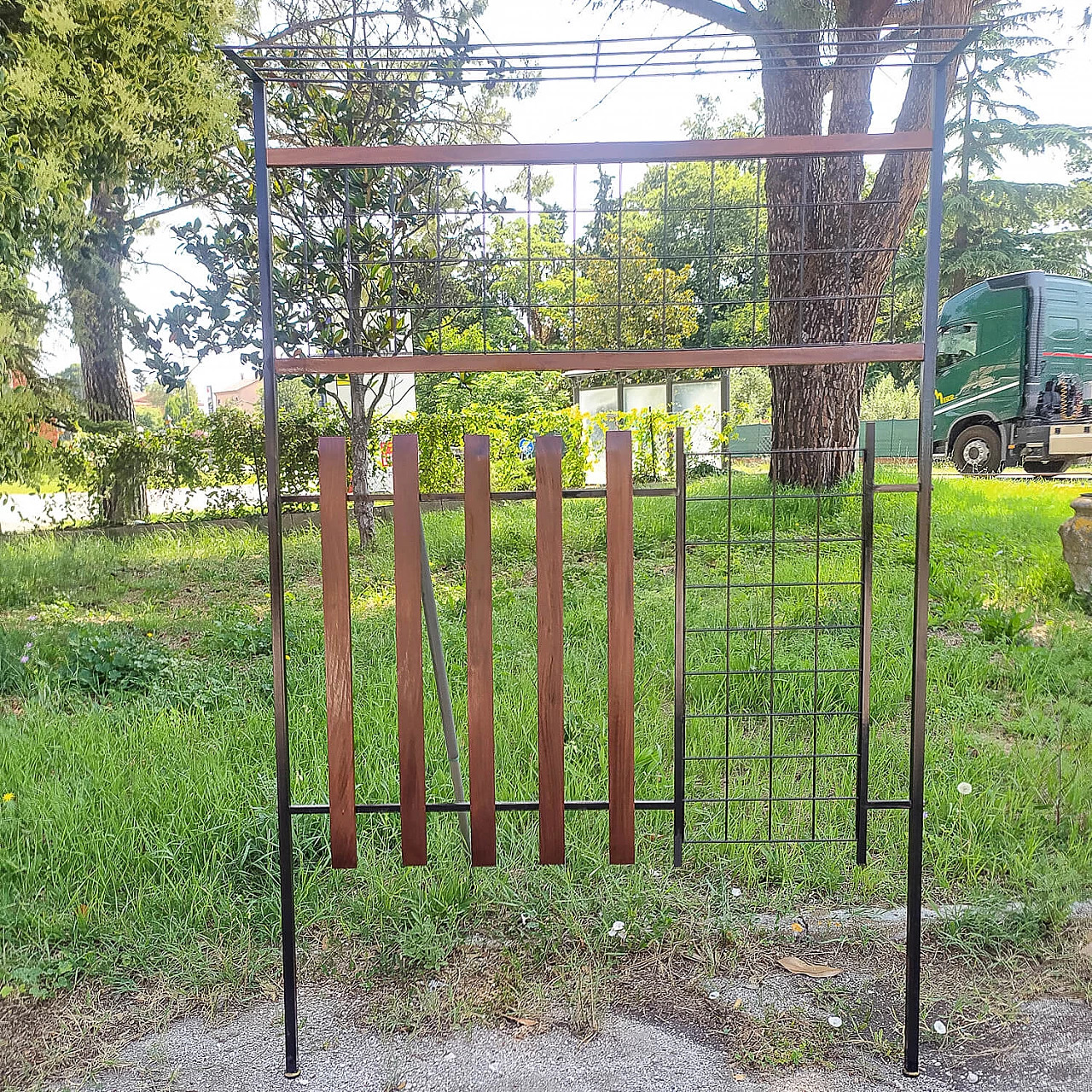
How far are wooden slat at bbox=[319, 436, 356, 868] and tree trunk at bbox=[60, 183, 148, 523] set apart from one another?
178 inches

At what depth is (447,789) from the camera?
2883 mm

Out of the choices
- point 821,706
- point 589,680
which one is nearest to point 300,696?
point 589,680

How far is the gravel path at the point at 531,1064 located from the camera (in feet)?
6.09

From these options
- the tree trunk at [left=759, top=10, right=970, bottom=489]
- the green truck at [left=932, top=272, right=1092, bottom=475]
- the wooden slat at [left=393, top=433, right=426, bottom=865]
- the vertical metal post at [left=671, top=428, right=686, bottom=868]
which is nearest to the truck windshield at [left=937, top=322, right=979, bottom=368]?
the green truck at [left=932, top=272, right=1092, bottom=475]

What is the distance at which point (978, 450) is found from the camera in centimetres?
1081

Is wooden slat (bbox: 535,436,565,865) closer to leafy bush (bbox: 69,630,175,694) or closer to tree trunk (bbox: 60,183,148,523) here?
leafy bush (bbox: 69,630,175,694)

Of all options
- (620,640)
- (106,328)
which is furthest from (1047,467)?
(620,640)

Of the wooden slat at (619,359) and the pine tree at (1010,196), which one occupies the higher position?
the pine tree at (1010,196)

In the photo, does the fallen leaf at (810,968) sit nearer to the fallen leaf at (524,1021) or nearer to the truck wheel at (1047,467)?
the fallen leaf at (524,1021)

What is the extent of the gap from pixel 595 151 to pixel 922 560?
1.14 metres

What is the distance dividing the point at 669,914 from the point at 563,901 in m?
0.29

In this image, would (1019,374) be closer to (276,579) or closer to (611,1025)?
(611,1025)

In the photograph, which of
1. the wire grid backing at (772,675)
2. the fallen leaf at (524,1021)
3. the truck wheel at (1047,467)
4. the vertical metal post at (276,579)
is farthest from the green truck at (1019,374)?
the vertical metal post at (276,579)

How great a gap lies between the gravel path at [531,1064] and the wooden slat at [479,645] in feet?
1.46
